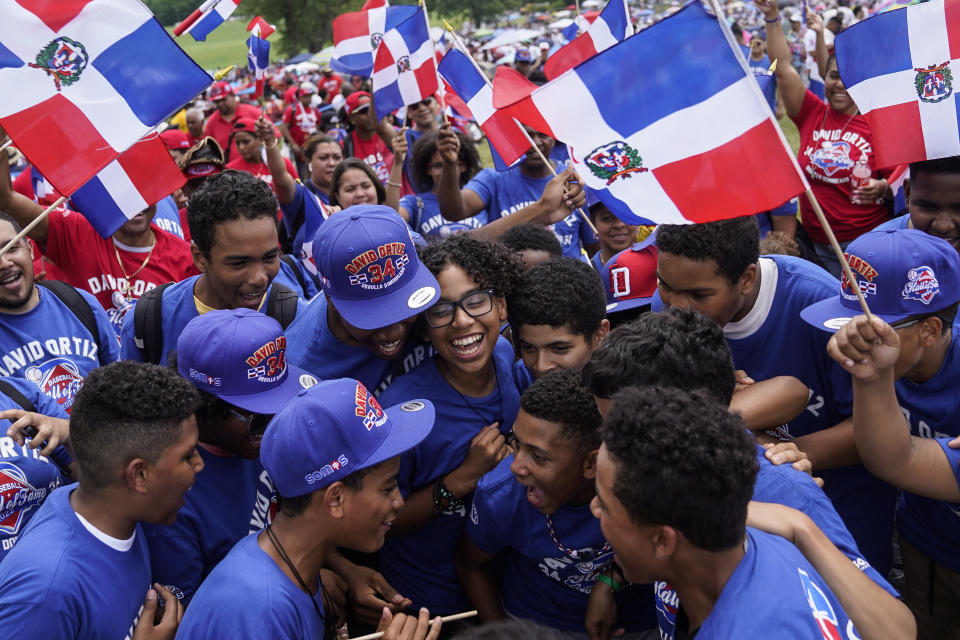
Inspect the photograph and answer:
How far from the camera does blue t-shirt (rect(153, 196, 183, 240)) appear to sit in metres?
5.87

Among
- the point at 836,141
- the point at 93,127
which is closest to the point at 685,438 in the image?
the point at 93,127

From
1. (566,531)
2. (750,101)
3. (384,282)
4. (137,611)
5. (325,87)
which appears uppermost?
(750,101)

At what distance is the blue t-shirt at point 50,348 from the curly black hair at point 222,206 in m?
0.88

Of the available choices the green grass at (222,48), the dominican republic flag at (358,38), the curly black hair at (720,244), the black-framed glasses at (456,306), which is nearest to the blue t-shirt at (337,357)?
the black-framed glasses at (456,306)

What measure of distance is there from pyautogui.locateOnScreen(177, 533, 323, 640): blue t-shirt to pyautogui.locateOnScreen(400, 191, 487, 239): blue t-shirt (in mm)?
4413

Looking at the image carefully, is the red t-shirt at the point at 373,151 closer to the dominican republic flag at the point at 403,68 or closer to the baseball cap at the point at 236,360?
the dominican republic flag at the point at 403,68

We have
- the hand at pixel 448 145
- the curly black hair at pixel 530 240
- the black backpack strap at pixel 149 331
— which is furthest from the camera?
the hand at pixel 448 145

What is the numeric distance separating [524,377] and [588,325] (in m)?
0.39

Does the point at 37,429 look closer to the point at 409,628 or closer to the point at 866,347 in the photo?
the point at 409,628

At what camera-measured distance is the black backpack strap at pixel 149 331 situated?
387cm

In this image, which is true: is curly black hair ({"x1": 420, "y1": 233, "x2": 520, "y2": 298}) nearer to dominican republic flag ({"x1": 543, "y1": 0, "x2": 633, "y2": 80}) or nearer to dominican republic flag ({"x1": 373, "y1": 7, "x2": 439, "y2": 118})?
dominican republic flag ({"x1": 543, "y1": 0, "x2": 633, "y2": 80})

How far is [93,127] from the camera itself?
382cm

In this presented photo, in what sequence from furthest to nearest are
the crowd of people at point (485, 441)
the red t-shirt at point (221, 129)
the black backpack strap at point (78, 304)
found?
the red t-shirt at point (221, 129) → the black backpack strap at point (78, 304) → the crowd of people at point (485, 441)

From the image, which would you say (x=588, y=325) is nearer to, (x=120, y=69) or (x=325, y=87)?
(x=120, y=69)
